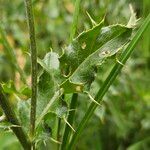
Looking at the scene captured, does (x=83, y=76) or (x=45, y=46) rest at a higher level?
(x=83, y=76)

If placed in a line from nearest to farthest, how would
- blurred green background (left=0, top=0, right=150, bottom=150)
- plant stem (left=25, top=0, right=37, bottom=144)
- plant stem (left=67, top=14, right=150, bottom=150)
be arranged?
plant stem (left=25, top=0, right=37, bottom=144), plant stem (left=67, top=14, right=150, bottom=150), blurred green background (left=0, top=0, right=150, bottom=150)

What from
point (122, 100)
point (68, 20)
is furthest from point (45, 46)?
point (122, 100)

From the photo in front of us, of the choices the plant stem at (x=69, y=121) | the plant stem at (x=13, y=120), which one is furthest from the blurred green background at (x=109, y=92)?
the plant stem at (x=13, y=120)

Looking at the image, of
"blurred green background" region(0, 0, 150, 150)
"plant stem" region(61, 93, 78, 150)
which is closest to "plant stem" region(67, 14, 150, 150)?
"plant stem" region(61, 93, 78, 150)

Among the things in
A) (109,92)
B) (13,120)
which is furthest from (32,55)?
(109,92)

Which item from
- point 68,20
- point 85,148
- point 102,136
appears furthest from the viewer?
point 68,20

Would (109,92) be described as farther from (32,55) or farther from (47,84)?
(32,55)

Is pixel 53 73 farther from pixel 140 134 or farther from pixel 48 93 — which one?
pixel 140 134

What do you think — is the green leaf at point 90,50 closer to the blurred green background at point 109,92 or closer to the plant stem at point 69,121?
the plant stem at point 69,121

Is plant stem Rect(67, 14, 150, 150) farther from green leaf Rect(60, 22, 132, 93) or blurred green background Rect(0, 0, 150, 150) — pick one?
blurred green background Rect(0, 0, 150, 150)
